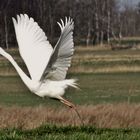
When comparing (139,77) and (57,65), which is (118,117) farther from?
(139,77)

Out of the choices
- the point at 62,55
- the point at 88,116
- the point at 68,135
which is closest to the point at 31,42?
the point at 62,55

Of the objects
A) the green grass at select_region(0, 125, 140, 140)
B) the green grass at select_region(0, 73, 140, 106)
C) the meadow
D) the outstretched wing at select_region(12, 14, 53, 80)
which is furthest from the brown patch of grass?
the green grass at select_region(0, 73, 140, 106)

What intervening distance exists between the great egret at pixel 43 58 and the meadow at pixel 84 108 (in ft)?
1.52

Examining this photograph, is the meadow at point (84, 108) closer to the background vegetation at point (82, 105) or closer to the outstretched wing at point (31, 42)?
the background vegetation at point (82, 105)

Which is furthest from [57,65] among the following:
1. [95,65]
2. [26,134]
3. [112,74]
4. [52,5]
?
[52,5]

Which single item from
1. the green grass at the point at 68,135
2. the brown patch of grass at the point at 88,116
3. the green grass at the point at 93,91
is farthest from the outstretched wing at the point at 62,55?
the green grass at the point at 93,91

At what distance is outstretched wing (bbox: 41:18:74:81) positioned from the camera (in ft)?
31.9

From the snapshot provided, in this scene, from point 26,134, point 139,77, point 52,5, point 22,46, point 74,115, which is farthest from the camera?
point 52,5

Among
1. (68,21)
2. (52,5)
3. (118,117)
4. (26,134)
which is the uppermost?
(68,21)

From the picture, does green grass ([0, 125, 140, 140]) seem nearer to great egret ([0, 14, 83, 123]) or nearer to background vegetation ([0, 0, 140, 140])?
background vegetation ([0, 0, 140, 140])

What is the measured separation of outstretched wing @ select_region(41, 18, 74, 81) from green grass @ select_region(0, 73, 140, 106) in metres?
10.1

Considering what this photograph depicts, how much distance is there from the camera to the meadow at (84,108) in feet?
31.5

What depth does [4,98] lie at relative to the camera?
28.2 meters

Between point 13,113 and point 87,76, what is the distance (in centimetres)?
2477
